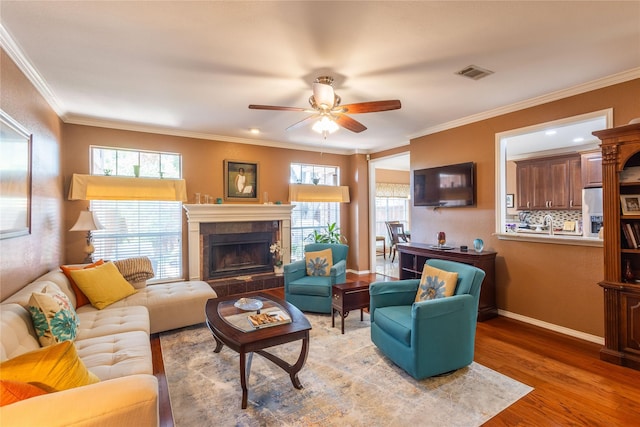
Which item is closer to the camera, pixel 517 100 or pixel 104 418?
pixel 104 418

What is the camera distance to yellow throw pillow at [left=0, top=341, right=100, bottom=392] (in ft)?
4.18

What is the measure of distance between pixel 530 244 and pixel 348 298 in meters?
2.29

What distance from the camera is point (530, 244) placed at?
11.7 ft

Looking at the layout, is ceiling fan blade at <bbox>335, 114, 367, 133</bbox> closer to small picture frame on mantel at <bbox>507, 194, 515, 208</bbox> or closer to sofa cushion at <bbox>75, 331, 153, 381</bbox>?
sofa cushion at <bbox>75, 331, 153, 381</bbox>

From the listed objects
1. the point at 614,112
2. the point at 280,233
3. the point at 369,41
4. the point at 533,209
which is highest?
the point at 369,41

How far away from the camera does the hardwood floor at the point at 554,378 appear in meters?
1.98

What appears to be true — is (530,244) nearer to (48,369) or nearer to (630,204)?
(630,204)

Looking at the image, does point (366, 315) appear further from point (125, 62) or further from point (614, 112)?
point (125, 62)

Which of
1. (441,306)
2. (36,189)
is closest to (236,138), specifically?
(36,189)

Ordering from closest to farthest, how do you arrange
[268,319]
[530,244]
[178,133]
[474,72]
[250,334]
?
[250,334] → [268,319] → [474,72] → [530,244] → [178,133]

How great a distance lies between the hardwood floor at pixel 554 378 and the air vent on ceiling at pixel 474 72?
2665 mm

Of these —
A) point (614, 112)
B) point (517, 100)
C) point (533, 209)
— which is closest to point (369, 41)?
point (517, 100)

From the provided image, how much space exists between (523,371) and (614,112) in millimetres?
2634

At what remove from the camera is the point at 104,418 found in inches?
48.7
